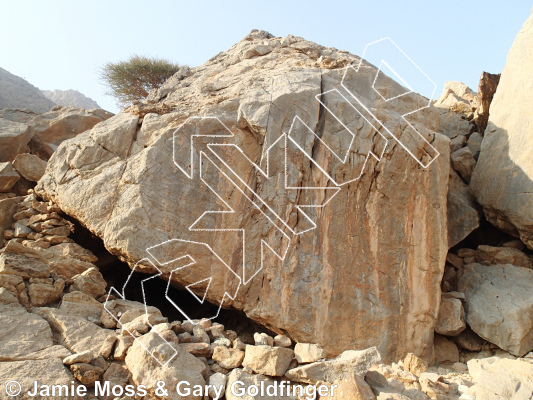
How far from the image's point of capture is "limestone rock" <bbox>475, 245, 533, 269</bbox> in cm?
577

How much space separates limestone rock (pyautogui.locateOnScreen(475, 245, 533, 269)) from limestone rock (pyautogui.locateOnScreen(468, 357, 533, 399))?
8.63ft

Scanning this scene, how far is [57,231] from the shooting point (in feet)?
15.9

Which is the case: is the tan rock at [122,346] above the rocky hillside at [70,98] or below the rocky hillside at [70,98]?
below

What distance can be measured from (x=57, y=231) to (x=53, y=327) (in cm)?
150

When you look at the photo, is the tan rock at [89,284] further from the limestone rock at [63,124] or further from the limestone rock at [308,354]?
the limestone rock at [63,124]

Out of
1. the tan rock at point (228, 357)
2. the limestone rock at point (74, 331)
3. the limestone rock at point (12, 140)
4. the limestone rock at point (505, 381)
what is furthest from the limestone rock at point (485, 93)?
the limestone rock at point (12, 140)

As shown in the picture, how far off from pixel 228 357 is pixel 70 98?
100 ft

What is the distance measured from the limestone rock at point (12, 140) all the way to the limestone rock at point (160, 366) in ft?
16.2

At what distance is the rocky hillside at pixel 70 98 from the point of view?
28984 millimetres

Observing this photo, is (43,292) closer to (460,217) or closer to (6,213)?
(6,213)

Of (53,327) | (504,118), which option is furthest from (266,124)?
(504,118)

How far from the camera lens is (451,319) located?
5.12 meters

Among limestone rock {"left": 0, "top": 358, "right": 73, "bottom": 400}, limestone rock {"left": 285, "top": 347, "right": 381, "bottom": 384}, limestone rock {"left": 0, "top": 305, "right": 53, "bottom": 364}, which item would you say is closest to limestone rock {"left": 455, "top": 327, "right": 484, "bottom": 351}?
limestone rock {"left": 285, "top": 347, "right": 381, "bottom": 384}

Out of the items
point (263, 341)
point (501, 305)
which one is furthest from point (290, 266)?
point (501, 305)
